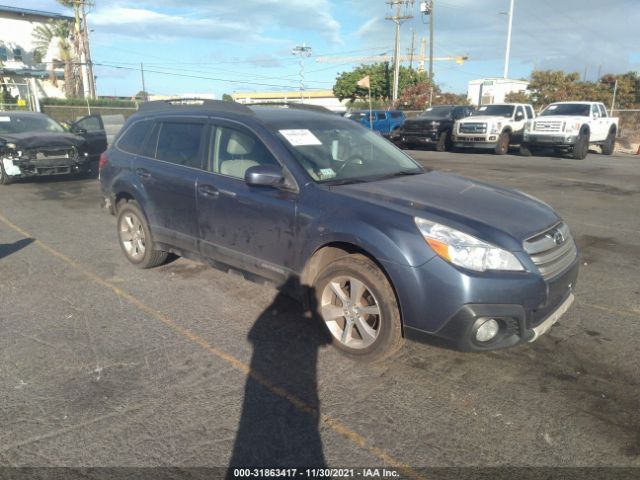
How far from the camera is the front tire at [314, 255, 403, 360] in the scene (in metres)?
3.23

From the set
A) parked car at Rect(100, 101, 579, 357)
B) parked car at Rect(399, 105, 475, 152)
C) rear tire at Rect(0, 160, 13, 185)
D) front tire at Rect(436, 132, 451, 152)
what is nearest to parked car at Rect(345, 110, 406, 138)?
parked car at Rect(399, 105, 475, 152)

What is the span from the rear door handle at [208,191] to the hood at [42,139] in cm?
814

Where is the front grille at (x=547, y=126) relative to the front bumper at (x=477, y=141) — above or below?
above

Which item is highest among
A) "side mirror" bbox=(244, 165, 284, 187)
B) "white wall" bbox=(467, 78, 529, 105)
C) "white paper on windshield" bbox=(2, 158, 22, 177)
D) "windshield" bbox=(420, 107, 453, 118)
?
"white wall" bbox=(467, 78, 529, 105)

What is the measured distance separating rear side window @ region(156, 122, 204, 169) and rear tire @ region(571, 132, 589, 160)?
631 inches

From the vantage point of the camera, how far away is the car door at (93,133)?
12086 mm

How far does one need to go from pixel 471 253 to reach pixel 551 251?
674 millimetres

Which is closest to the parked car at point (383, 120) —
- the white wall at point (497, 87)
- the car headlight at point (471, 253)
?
the white wall at point (497, 87)

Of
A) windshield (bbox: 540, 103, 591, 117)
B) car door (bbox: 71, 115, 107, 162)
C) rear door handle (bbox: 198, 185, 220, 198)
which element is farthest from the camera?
windshield (bbox: 540, 103, 591, 117)

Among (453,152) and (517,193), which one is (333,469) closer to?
(517,193)

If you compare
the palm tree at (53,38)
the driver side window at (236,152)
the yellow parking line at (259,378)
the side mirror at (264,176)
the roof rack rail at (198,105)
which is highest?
the palm tree at (53,38)

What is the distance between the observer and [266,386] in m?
3.18

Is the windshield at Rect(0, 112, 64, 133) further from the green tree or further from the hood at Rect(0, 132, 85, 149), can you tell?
the green tree

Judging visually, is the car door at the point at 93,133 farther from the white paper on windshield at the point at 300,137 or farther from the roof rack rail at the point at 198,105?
the white paper on windshield at the point at 300,137
